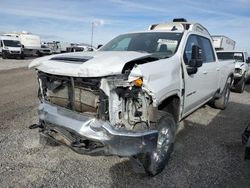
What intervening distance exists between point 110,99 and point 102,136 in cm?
42

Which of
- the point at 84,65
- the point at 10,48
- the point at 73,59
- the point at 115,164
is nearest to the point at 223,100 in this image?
the point at 115,164

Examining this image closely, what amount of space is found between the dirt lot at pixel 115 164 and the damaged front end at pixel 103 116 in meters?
0.55

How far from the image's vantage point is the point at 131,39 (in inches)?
197

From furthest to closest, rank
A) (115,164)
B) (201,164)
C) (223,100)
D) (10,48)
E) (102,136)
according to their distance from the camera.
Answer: (10,48) → (223,100) → (201,164) → (115,164) → (102,136)

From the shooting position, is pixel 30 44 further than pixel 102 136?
Yes

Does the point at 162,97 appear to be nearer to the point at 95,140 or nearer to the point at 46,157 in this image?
the point at 95,140

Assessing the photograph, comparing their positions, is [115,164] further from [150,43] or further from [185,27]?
[185,27]

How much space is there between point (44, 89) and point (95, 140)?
1.25m

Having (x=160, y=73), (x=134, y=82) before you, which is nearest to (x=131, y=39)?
(x=160, y=73)

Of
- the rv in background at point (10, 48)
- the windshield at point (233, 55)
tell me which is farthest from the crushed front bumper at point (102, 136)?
the rv in background at point (10, 48)

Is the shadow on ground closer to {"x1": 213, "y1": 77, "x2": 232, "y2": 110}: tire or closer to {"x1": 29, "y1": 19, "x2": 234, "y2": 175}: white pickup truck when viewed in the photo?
{"x1": 29, "y1": 19, "x2": 234, "y2": 175}: white pickup truck

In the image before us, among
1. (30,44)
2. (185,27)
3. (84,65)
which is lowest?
(30,44)

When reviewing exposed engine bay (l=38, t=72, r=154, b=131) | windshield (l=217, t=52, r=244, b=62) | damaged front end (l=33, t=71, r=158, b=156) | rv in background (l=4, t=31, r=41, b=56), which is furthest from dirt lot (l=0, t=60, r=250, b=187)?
rv in background (l=4, t=31, r=41, b=56)

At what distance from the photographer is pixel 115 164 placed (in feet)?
13.0
